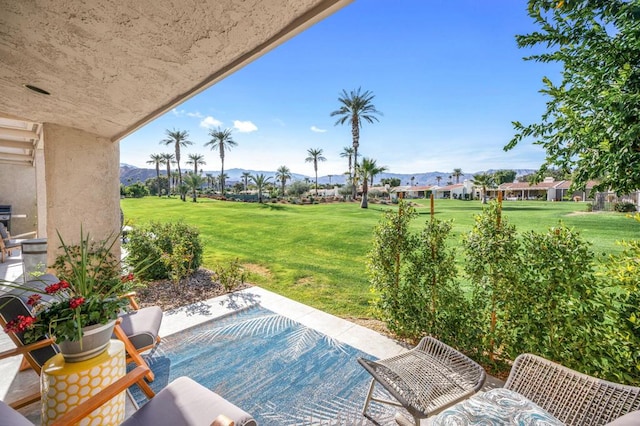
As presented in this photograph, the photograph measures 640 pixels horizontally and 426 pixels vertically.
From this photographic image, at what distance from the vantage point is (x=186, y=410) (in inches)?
71.9

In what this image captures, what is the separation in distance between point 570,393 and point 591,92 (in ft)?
7.02

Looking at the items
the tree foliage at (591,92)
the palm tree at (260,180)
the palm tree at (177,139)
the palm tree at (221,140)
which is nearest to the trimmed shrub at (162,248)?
the tree foliage at (591,92)

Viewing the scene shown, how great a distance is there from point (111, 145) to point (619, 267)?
21.5 feet

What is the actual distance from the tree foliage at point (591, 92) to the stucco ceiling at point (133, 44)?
6.22 ft

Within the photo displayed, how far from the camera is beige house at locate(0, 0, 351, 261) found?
5.15 feet

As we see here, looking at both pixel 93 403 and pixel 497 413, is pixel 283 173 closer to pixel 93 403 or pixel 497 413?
pixel 93 403

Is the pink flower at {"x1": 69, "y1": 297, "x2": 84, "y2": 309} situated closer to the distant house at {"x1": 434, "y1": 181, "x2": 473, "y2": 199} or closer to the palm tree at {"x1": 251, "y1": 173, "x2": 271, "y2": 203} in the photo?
the palm tree at {"x1": 251, "y1": 173, "x2": 271, "y2": 203}

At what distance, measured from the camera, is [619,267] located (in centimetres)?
202

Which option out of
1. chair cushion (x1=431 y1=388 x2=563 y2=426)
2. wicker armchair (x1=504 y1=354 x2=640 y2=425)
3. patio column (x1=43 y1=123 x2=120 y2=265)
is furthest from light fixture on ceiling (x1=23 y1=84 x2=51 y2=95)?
wicker armchair (x1=504 y1=354 x2=640 y2=425)

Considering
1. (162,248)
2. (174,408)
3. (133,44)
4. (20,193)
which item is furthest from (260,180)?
(174,408)

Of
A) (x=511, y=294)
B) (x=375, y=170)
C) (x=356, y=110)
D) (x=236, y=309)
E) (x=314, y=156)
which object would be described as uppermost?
(x=356, y=110)

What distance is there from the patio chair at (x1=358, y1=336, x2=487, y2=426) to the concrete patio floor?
780 millimetres

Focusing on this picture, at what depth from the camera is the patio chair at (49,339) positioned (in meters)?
2.43

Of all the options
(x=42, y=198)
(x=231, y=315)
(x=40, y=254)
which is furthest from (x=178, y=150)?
(x=231, y=315)
